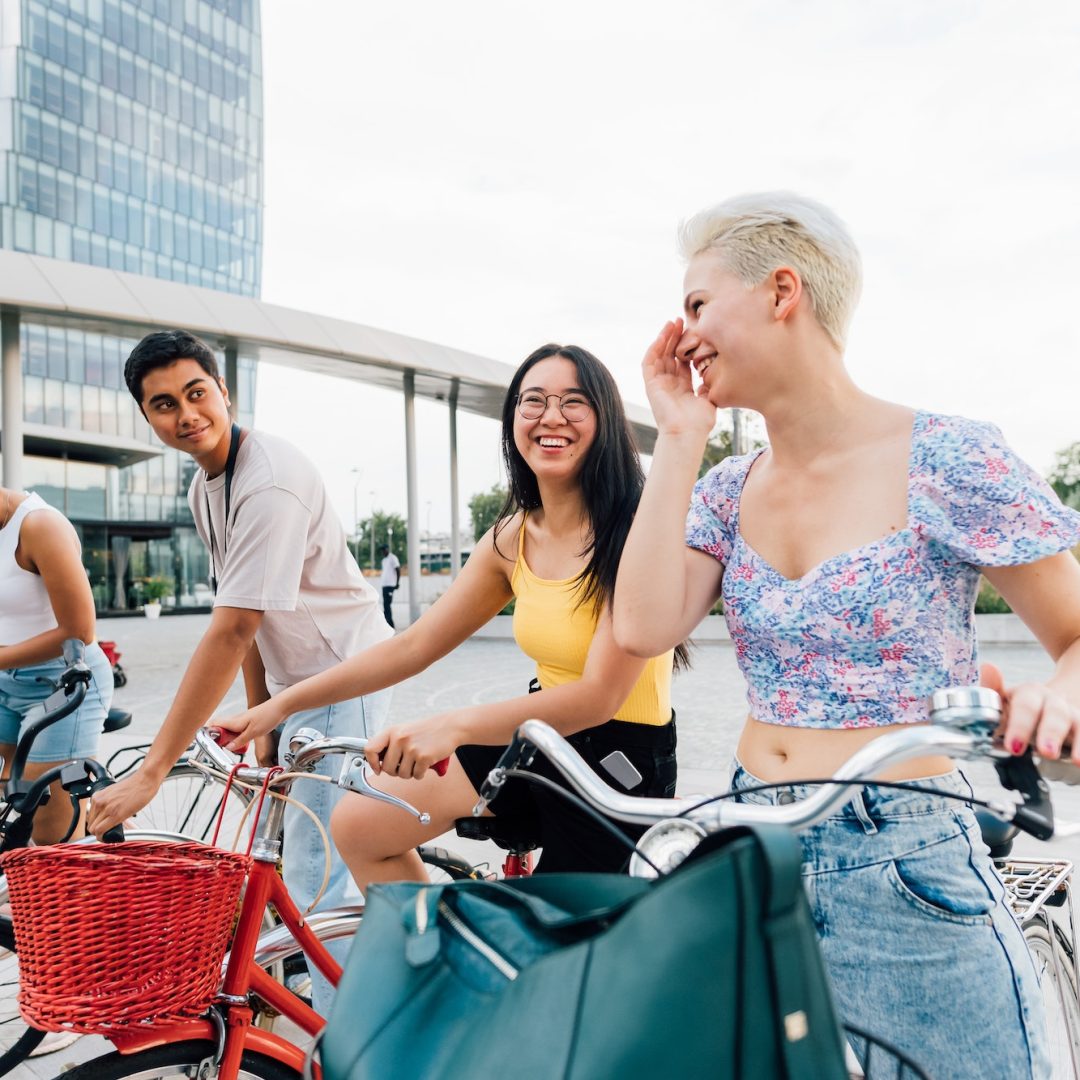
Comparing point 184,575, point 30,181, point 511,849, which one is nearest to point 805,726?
point 511,849

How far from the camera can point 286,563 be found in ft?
8.73

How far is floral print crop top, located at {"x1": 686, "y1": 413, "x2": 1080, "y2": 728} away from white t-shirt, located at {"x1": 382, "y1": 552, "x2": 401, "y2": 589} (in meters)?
20.8

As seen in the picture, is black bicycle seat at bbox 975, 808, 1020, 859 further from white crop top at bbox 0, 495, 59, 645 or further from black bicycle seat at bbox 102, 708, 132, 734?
black bicycle seat at bbox 102, 708, 132, 734

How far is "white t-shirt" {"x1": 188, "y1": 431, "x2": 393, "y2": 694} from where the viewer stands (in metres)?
2.62

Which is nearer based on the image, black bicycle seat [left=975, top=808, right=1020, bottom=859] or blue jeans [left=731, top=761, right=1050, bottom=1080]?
blue jeans [left=731, top=761, right=1050, bottom=1080]

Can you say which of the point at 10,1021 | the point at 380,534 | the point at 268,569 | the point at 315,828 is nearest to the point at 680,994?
the point at 268,569

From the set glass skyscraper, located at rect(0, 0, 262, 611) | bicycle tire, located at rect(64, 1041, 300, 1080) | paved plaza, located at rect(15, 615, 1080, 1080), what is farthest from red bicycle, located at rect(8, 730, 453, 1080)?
glass skyscraper, located at rect(0, 0, 262, 611)

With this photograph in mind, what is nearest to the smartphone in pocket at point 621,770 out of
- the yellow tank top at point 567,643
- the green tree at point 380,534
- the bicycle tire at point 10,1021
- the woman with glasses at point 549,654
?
the woman with glasses at point 549,654

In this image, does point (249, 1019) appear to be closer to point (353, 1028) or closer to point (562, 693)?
point (562, 693)

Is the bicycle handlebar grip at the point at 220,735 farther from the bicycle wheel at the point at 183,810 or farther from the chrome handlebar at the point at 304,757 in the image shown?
the bicycle wheel at the point at 183,810

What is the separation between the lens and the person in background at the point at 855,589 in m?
1.32

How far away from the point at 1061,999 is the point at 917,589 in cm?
153

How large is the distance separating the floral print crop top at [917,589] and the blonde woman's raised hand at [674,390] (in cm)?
33

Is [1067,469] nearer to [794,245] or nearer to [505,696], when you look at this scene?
[505,696]
